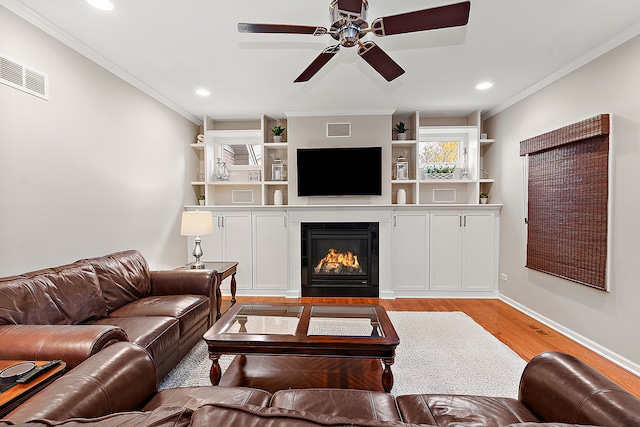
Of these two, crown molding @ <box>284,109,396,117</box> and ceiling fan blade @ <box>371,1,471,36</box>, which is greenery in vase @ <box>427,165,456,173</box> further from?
ceiling fan blade @ <box>371,1,471,36</box>

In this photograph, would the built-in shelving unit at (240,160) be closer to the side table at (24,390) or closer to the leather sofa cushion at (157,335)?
the leather sofa cushion at (157,335)

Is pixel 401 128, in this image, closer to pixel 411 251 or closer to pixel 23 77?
pixel 411 251

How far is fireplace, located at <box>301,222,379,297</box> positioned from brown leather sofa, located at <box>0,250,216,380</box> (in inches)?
65.3

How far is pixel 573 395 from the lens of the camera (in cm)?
100

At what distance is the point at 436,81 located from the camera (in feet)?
10.5

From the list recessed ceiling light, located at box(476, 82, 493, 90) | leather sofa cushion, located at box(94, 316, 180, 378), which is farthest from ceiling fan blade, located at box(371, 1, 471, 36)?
leather sofa cushion, located at box(94, 316, 180, 378)

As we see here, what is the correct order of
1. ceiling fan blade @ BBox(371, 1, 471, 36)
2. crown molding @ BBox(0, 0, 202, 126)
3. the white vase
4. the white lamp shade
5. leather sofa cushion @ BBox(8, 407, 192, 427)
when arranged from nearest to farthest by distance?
leather sofa cushion @ BBox(8, 407, 192, 427), ceiling fan blade @ BBox(371, 1, 471, 36), crown molding @ BBox(0, 0, 202, 126), the white lamp shade, the white vase

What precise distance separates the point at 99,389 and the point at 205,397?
0.37 m

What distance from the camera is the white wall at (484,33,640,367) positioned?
2.28m

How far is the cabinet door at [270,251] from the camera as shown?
4.23 meters

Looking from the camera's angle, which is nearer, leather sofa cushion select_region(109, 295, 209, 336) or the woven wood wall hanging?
leather sofa cushion select_region(109, 295, 209, 336)

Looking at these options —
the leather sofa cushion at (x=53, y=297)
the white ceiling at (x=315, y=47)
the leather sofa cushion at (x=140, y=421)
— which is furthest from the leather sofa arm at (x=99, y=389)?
the white ceiling at (x=315, y=47)

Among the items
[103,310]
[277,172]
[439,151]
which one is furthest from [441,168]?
[103,310]

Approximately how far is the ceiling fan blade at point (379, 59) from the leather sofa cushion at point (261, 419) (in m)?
1.90
